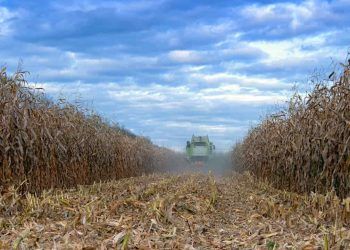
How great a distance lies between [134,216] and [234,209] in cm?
197

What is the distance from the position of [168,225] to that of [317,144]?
13.4ft

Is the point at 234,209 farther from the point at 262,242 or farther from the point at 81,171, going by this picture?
the point at 81,171

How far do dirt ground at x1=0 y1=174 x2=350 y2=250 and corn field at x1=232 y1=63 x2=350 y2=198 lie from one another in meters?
0.61

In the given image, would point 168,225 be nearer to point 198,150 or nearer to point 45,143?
point 45,143

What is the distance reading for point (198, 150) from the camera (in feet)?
133

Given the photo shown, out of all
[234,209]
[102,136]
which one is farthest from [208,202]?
[102,136]

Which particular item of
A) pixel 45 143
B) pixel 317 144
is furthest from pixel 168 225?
pixel 45 143

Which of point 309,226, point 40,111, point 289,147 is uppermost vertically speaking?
point 40,111

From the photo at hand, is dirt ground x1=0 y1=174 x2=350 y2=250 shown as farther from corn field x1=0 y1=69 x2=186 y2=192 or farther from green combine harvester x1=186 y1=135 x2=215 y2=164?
green combine harvester x1=186 y1=135 x2=215 y2=164

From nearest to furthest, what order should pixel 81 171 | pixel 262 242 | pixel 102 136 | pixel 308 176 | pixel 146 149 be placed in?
pixel 262 242, pixel 308 176, pixel 81 171, pixel 102 136, pixel 146 149

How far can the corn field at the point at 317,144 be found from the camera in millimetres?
7938

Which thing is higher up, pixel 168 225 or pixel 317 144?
pixel 317 144

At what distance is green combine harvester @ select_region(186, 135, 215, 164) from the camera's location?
40281 mm

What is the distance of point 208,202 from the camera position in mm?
7781
